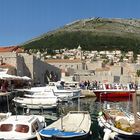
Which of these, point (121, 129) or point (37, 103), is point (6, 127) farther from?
point (37, 103)

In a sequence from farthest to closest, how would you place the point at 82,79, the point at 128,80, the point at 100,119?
the point at 82,79, the point at 128,80, the point at 100,119

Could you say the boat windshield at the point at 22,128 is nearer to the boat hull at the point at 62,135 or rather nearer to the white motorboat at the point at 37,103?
the boat hull at the point at 62,135

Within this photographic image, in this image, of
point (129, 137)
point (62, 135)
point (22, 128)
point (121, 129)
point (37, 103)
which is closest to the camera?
point (62, 135)

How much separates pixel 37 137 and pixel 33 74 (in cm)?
5123

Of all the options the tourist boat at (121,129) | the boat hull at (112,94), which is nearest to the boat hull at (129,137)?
the tourist boat at (121,129)

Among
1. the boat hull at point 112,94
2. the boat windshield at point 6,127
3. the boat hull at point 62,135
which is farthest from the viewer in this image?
the boat hull at point 112,94

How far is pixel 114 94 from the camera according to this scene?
66.3 metres

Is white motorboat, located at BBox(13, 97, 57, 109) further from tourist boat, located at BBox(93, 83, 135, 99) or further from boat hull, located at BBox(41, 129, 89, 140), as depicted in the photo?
boat hull, located at BBox(41, 129, 89, 140)

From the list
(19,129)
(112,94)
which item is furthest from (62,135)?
(112,94)

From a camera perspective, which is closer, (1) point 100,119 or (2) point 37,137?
(2) point 37,137

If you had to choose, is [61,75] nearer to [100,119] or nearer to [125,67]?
[125,67]

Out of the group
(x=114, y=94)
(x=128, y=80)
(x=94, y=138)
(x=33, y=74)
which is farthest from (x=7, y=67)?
(x=94, y=138)

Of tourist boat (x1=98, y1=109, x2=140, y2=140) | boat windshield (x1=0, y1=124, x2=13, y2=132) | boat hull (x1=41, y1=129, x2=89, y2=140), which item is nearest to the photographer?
boat hull (x1=41, y1=129, x2=89, y2=140)

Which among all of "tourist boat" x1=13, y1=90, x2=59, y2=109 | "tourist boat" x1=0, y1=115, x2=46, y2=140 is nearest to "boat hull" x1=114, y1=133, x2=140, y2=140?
"tourist boat" x1=0, y1=115, x2=46, y2=140
